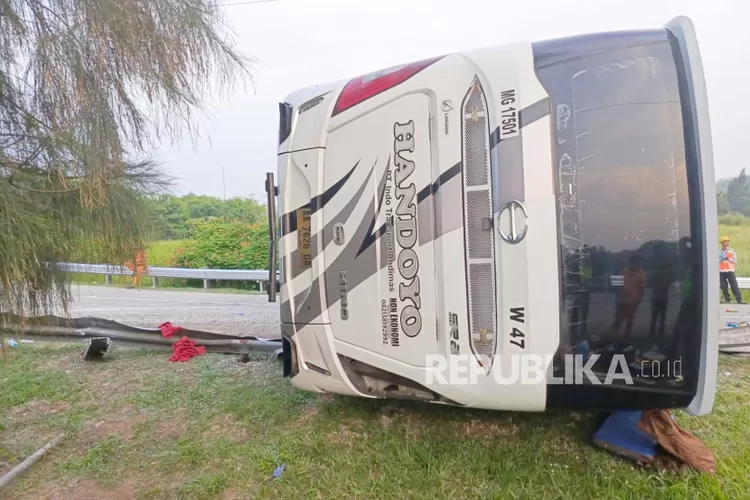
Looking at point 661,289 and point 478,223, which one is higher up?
point 478,223

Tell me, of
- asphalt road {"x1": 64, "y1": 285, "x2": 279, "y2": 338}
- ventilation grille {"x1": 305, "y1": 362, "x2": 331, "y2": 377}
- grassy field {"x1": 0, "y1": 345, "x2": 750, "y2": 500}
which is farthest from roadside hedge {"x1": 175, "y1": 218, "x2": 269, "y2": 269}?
ventilation grille {"x1": 305, "y1": 362, "x2": 331, "y2": 377}

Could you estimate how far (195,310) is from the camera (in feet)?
23.1

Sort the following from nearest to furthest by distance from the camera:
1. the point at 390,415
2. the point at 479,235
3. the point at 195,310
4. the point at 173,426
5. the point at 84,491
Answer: the point at 479,235 → the point at 84,491 → the point at 390,415 → the point at 173,426 → the point at 195,310

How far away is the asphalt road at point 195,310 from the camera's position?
226 inches

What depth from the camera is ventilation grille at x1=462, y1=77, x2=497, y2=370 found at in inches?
77.8

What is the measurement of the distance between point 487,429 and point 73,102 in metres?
2.75

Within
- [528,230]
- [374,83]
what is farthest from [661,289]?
[374,83]

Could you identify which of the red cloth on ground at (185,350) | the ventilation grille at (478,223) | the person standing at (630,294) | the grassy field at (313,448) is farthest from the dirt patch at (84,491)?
the person standing at (630,294)

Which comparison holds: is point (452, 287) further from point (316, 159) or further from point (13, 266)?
point (13, 266)

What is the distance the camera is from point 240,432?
278 cm

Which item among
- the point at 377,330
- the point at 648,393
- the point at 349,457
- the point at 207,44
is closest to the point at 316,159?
the point at 207,44

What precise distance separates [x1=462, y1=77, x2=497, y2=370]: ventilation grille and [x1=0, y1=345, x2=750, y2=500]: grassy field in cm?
77

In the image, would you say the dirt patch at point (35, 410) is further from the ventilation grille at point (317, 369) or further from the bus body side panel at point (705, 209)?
the bus body side panel at point (705, 209)

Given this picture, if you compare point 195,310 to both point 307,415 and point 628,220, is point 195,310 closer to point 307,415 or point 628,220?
point 307,415
